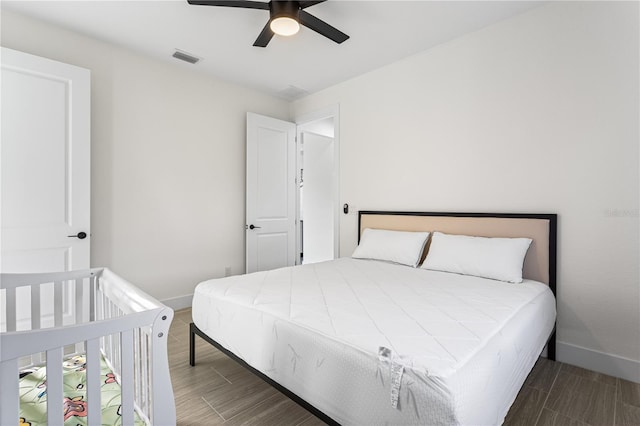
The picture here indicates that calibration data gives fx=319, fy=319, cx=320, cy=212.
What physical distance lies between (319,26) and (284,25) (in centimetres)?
26

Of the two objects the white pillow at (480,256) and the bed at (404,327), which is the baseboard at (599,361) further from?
the white pillow at (480,256)

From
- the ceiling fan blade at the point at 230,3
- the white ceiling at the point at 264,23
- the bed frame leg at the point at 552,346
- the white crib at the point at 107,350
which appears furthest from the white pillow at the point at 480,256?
the ceiling fan blade at the point at 230,3

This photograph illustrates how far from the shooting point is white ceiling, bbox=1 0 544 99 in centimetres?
236

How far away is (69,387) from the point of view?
1.23m

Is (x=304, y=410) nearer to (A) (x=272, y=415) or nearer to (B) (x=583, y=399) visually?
(A) (x=272, y=415)

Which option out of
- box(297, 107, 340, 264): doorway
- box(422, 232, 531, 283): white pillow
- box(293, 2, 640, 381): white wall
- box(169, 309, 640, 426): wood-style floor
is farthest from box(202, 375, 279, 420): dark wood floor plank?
box(297, 107, 340, 264): doorway

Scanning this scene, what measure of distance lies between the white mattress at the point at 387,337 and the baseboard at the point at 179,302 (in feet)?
4.68

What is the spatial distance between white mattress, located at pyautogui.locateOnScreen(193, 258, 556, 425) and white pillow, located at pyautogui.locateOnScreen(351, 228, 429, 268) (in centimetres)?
55

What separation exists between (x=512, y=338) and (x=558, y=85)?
1.93 m

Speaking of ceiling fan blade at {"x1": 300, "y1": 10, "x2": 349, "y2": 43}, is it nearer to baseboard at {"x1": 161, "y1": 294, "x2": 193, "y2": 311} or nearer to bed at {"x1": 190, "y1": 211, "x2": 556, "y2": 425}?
bed at {"x1": 190, "y1": 211, "x2": 556, "y2": 425}

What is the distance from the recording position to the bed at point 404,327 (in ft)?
3.58

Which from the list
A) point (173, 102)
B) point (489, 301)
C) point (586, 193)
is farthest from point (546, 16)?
point (173, 102)

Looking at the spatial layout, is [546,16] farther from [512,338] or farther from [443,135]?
[512,338]

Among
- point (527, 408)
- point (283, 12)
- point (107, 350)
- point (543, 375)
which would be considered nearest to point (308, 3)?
point (283, 12)
